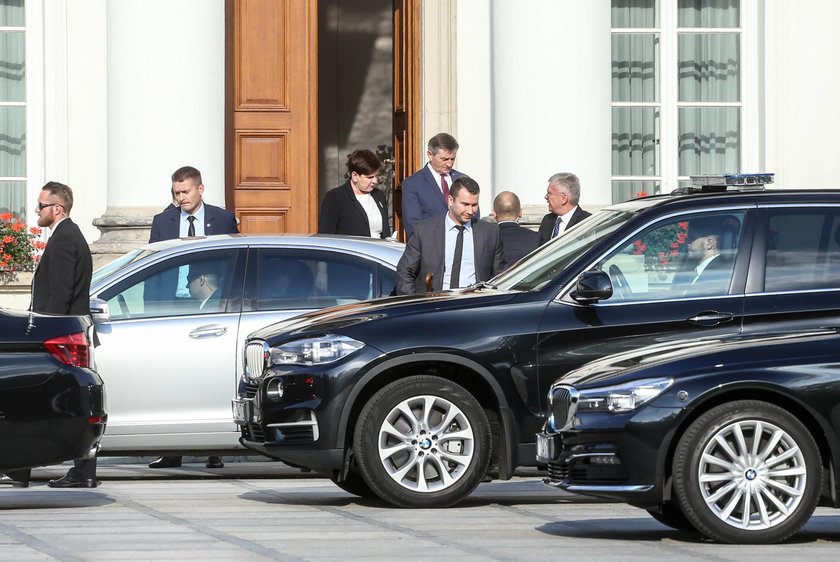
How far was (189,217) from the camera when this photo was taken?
13.8 m

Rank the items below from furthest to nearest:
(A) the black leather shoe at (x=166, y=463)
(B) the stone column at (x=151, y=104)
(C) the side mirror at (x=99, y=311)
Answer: (B) the stone column at (x=151, y=104), (A) the black leather shoe at (x=166, y=463), (C) the side mirror at (x=99, y=311)

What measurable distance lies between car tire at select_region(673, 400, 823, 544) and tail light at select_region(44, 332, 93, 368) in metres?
3.31

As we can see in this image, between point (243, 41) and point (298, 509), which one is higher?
point (243, 41)

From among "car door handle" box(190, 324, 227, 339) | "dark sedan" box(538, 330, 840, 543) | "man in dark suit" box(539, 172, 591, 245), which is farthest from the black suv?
"man in dark suit" box(539, 172, 591, 245)

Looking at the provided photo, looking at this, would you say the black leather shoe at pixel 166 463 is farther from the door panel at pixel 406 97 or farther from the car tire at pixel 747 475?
the door panel at pixel 406 97

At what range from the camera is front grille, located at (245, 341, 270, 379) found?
404 inches

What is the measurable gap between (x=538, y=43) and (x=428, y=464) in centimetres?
704

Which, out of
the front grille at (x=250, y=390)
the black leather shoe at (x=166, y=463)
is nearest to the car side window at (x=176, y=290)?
the front grille at (x=250, y=390)

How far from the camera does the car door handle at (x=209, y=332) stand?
11578mm

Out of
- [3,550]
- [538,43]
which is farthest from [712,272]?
[538,43]

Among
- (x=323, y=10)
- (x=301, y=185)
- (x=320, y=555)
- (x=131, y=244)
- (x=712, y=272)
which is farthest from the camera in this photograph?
(x=323, y=10)

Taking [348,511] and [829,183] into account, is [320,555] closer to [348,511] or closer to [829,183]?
[348,511]

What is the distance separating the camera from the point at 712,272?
9.99 meters

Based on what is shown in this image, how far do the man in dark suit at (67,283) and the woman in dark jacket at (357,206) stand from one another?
8.92ft
